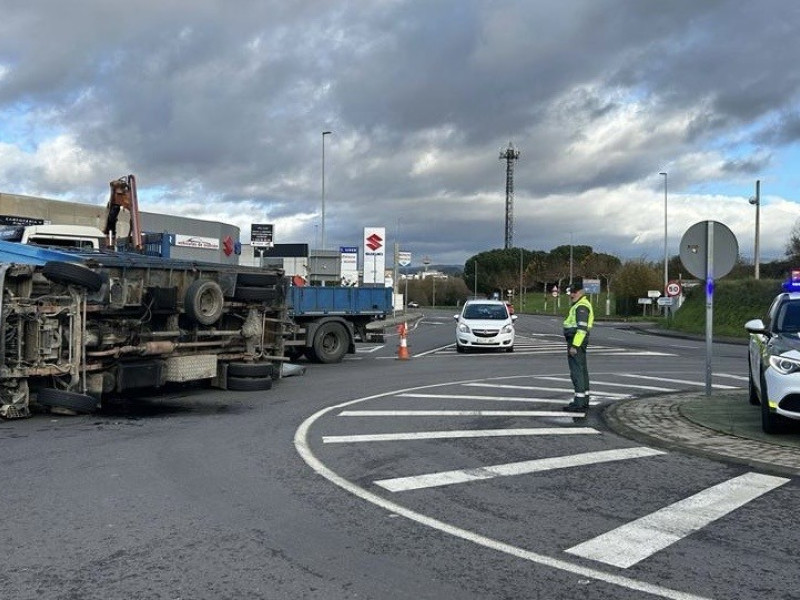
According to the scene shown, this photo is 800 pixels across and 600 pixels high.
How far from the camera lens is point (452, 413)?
10.7 metres

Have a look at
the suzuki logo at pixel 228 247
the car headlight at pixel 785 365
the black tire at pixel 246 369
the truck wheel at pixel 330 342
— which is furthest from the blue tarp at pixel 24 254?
the suzuki logo at pixel 228 247

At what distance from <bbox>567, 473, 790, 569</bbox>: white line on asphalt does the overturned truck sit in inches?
286

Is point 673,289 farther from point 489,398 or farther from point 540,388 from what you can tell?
point 489,398

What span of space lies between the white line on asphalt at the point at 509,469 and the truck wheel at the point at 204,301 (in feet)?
20.0

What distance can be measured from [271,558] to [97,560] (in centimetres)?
105

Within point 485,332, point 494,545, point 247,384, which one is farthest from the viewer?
point 485,332

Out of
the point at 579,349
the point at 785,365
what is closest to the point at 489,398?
the point at 579,349

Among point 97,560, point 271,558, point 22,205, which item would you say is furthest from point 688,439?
point 22,205

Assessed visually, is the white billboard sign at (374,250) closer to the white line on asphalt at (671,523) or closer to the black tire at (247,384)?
the black tire at (247,384)

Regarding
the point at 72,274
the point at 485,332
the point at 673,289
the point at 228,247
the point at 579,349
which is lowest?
the point at 485,332

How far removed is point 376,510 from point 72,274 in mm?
6162

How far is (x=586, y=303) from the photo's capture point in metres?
11.2

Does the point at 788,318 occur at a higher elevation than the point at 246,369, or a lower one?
higher

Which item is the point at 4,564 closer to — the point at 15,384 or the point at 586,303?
the point at 15,384
